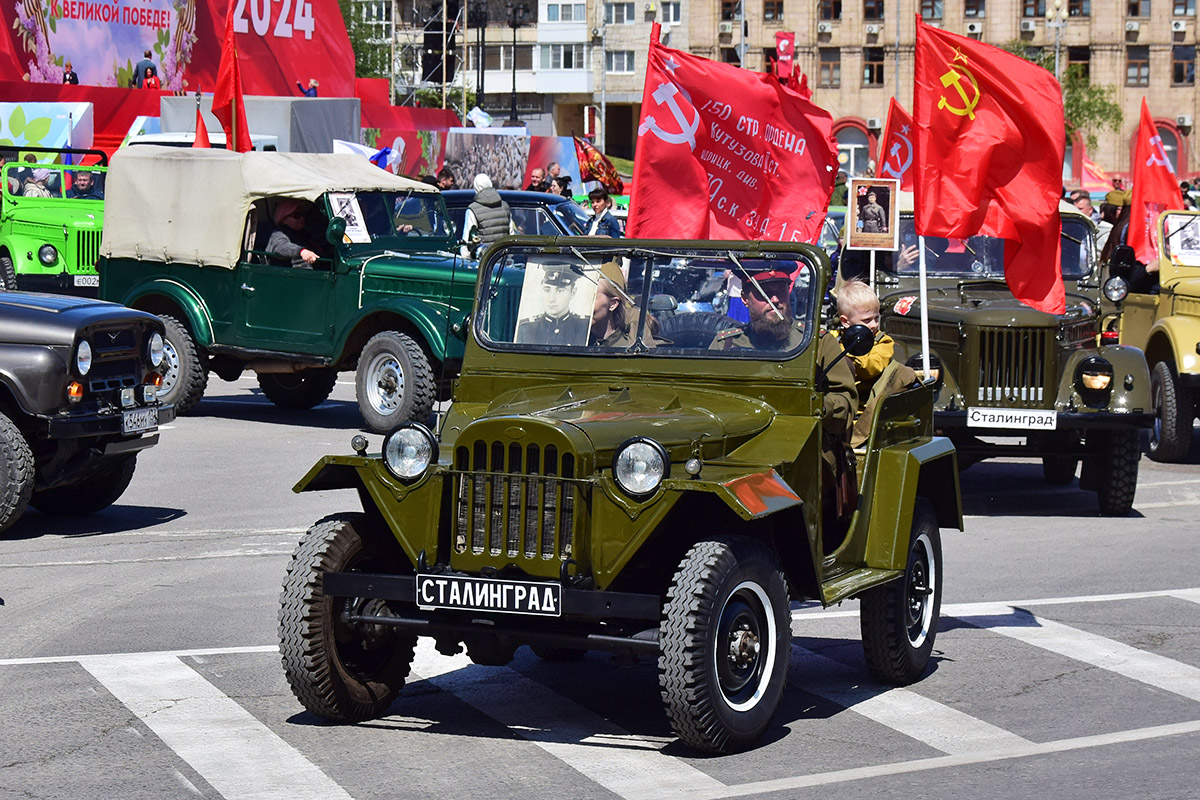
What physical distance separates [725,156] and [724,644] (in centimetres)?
766

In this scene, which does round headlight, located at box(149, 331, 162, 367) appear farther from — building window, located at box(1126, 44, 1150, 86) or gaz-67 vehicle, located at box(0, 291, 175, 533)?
building window, located at box(1126, 44, 1150, 86)

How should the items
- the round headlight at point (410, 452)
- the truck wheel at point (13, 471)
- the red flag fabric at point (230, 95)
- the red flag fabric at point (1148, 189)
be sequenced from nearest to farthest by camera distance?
1. the round headlight at point (410, 452)
2. the truck wheel at point (13, 471)
3. the red flag fabric at point (1148, 189)
4. the red flag fabric at point (230, 95)

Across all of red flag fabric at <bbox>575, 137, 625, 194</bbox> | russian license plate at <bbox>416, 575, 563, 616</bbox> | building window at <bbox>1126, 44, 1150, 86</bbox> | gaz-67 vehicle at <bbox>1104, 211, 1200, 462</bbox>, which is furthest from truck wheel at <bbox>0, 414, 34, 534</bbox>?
building window at <bbox>1126, 44, 1150, 86</bbox>

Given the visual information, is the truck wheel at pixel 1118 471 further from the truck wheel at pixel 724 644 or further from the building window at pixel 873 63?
the building window at pixel 873 63

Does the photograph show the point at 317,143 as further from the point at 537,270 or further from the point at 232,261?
the point at 537,270

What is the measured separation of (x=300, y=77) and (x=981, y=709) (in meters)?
39.3

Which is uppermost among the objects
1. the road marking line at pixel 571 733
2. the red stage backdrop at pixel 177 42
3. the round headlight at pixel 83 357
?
the red stage backdrop at pixel 177 42

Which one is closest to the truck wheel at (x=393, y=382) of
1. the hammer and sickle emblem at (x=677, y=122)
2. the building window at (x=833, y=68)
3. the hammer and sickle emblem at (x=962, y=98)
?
the hammer and sickle emblem at (x=677, y=122)

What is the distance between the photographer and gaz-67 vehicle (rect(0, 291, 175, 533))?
10570 millimetres

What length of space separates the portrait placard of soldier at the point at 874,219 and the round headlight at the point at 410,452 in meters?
8.48

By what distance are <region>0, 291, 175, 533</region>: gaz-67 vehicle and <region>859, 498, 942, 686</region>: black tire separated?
17.5ft

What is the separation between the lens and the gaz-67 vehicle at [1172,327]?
48.6 ft

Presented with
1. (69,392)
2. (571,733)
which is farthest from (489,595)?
(69,392)

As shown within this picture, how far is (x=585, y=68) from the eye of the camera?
312 ft
